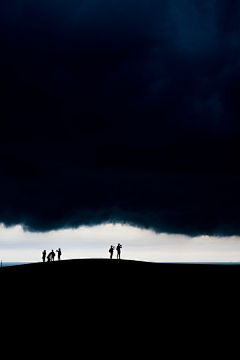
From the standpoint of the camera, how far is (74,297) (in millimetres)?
25016

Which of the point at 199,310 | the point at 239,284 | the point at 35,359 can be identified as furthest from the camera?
the point at 239,284

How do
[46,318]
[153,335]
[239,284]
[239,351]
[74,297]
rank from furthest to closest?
[239,284] → [74,297] → [46,318] → [153,335] → [239,351]

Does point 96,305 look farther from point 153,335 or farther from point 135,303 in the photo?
point 153,335

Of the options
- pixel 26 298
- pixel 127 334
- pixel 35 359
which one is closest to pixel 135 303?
pixel 127 334

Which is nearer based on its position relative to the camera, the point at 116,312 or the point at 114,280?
the point at 116,312

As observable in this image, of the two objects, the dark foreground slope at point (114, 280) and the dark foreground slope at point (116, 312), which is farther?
the dark foreground slope at point (114, 280)

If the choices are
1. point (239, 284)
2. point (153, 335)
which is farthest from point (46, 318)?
point (239, 284)

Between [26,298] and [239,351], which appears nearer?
[239,351]

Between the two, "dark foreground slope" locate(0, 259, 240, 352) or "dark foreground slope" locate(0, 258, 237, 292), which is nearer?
"dark foreground slope" locate(0, 259, 240, 352)

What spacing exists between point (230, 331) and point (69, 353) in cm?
821

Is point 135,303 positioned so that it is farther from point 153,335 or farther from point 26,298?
point 26,298

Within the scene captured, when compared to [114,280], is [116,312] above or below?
below

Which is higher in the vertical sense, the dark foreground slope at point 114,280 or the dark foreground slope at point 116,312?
the dark foreground slope at point 114,280

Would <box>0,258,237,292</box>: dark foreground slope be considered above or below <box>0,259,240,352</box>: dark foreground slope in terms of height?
above
